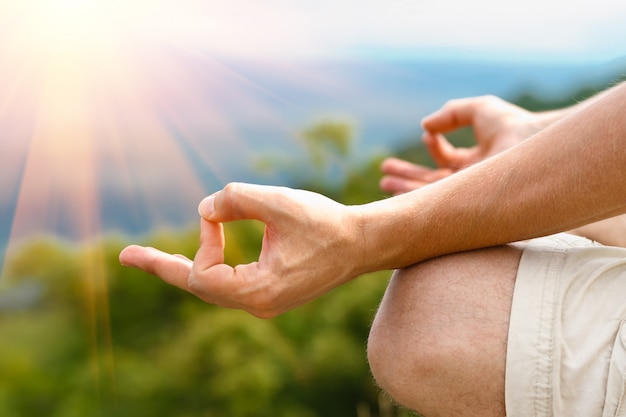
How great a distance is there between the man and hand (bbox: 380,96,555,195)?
1.61 ft

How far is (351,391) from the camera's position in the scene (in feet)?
11.5

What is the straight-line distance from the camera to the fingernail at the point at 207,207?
0.77 metres

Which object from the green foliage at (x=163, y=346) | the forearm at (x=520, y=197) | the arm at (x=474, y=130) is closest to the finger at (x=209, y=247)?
the forearm at (x=520, y=197)

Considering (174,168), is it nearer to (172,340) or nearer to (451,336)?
(172,340)

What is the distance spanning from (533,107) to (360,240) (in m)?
3.30

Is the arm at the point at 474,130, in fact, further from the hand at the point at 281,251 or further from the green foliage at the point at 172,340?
the green foliage at the point at 172,340

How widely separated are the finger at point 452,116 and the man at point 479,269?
2.06 feet

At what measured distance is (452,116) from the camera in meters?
1.43

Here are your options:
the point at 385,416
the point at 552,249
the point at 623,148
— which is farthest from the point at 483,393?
the point at 385,416

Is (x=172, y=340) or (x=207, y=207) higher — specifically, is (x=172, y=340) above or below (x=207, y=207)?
below

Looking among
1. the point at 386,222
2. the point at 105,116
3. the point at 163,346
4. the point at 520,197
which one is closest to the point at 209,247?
the point at 386,222

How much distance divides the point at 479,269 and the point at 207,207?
30cm

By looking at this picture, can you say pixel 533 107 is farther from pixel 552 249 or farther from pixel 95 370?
pixel 552 249

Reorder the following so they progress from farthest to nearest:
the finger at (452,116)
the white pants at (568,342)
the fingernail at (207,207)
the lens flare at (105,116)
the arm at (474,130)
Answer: the lens flare at (105,116) → the finger at (452,116) → the arm at (474,130) → the fingernail at (207,207) → the white pants at (568,342)
